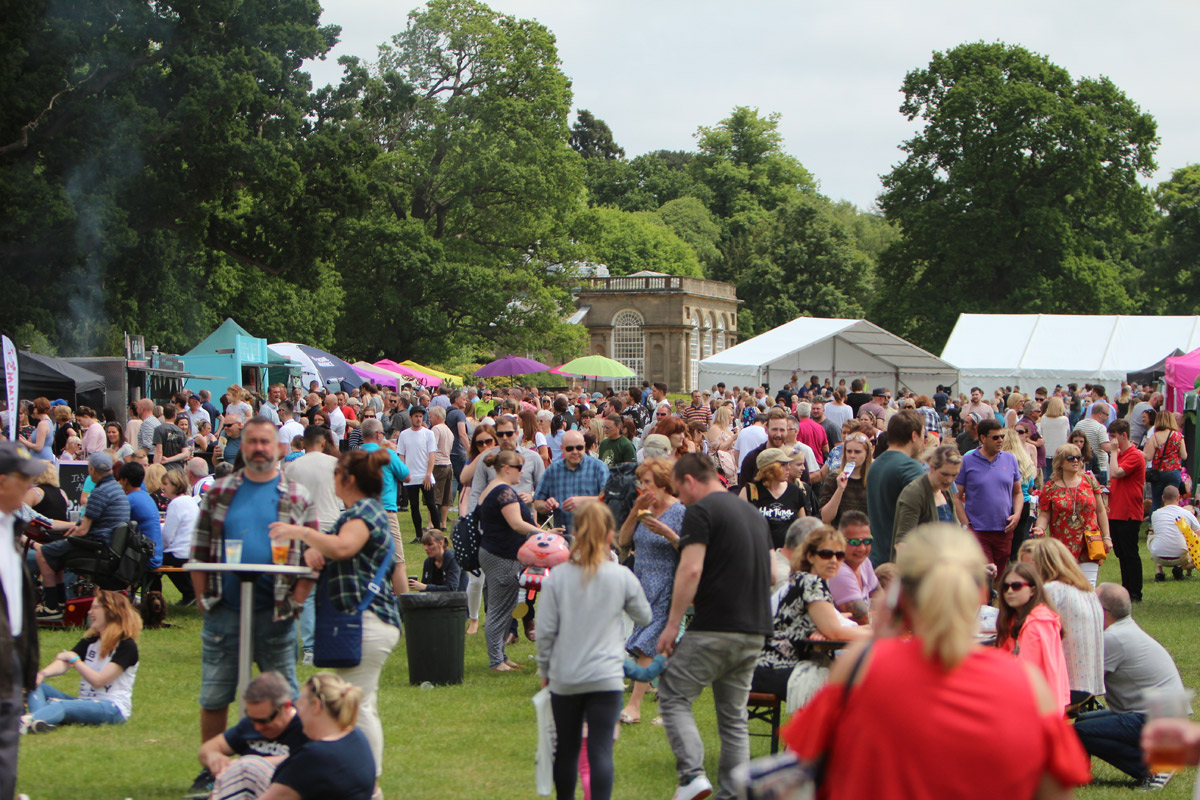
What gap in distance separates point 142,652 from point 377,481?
4.85 metres

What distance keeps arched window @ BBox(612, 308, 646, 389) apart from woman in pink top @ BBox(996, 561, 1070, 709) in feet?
209

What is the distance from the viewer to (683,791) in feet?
17.4

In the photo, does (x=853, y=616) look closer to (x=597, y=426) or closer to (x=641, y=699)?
(x=641, y=699)

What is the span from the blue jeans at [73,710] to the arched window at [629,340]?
62.8 m

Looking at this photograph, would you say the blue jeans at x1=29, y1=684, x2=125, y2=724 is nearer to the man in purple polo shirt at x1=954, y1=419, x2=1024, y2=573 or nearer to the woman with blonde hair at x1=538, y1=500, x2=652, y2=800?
the woman with blonde hair at x1=538, y1=500, x2=652, y2=800

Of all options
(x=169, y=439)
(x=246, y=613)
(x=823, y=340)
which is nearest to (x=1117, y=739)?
(x=246, y=613)

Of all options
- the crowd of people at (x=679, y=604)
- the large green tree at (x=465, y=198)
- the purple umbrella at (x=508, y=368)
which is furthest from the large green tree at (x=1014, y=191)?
the crowd of people at (x=679, y=604)

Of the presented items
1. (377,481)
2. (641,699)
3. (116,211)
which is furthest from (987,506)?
(116,211)

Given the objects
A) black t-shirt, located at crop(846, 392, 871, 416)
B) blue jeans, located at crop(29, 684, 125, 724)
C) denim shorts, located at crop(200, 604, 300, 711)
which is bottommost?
blue jeans, located at crop(29, 684, 125, 724)

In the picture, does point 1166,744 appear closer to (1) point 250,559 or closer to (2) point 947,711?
(2) point 947,711

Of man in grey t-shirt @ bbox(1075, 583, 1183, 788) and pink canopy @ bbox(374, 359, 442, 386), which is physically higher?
pink canopy @ bbox(374, 359, 442, 386)

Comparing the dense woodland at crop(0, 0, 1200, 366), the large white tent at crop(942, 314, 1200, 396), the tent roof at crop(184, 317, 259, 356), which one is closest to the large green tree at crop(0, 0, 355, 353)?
the dense woodland at crop(0, 0, 1200, 366)

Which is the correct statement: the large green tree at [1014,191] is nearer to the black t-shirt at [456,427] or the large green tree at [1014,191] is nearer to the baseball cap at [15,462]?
the black t-shirt at [456,427]

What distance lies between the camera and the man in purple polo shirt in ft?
29.0
